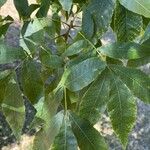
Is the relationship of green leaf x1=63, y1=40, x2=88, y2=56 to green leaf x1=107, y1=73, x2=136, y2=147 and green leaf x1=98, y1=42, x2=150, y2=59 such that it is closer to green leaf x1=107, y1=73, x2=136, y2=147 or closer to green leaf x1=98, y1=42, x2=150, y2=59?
green leaf x1=98, y1=42, x2=150, y2=59

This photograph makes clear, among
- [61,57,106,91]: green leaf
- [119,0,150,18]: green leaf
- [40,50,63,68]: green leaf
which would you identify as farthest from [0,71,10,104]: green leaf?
[119,0,150,18]: green leaf

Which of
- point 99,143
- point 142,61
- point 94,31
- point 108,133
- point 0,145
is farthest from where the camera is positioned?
point 108,133

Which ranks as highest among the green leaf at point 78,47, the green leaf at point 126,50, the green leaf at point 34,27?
the green leaf at point 34,27

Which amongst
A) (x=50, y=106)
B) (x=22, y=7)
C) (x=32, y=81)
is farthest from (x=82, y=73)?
(x=22, y=7)

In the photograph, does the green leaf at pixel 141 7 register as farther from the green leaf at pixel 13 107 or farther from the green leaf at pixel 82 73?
the green leaf at pixel 13 107

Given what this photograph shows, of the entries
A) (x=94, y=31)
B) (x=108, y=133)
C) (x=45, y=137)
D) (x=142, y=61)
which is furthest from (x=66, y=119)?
(x=108, y=133)

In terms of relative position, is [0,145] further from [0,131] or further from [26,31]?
[26,31]

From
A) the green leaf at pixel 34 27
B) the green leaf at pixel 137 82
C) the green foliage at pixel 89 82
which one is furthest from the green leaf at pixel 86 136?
the green leaf at pixel 34 27
